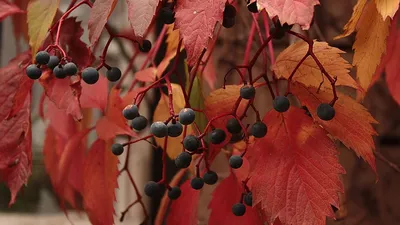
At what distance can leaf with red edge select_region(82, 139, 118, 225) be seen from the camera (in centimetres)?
53

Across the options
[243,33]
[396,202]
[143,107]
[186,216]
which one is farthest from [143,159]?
[186,216]

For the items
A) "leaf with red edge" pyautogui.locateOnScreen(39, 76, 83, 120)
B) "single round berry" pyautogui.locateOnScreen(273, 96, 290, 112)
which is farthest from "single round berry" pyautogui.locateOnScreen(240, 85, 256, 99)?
"leaf with red edge" pyautogui.locateOnScreen(39, 76, 83, 120)

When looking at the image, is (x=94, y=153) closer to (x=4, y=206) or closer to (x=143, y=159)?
(x=143, y=159)

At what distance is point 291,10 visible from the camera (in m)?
0.34

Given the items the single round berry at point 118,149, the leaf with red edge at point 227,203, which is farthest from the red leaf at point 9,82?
the leaf with red edge at point 227,203

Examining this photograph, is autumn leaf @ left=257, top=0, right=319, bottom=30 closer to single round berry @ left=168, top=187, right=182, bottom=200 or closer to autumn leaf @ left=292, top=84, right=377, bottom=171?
autumn leaf @ left=292, top=84, right=377, bottom=171

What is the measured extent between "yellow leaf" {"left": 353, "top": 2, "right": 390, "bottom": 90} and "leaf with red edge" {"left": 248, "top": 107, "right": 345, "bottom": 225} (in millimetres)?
60

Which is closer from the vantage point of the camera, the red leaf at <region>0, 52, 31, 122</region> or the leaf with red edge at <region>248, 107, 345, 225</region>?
the leaf with red edge at <region>248, 107, 345, 225</region>

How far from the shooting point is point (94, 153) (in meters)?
0.54

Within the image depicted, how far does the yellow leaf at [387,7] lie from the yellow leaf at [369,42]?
26 millimetres

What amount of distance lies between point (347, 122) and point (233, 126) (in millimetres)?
86

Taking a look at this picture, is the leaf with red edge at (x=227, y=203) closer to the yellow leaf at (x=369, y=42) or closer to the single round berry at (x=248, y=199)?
the single round berry at (x=248, y=199)

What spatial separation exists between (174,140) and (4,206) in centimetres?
85

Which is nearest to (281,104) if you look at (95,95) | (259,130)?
(259,130)
